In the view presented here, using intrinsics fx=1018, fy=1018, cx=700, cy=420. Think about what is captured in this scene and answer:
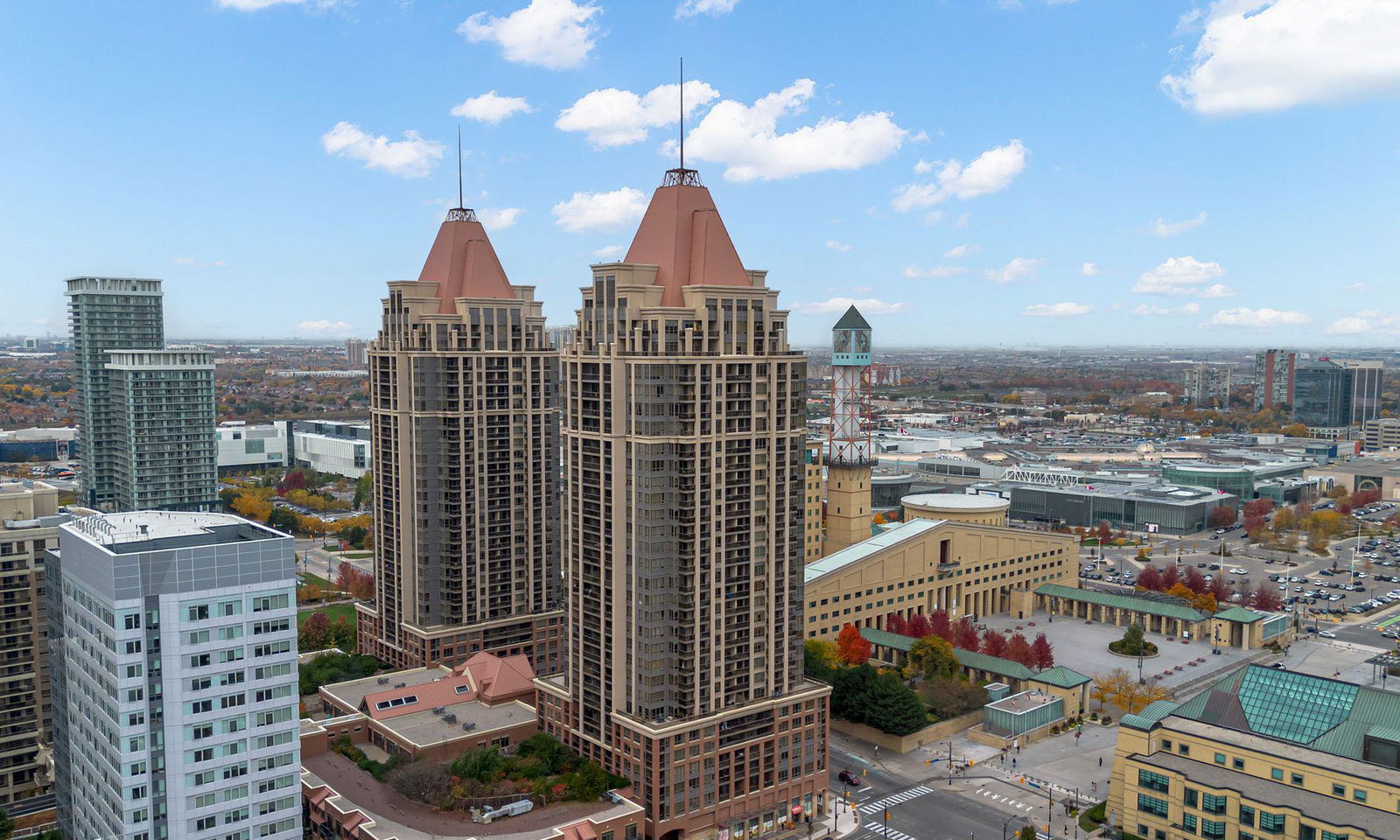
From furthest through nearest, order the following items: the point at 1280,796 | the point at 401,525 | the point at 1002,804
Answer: the point at 401,525
the point at 1002,804
the point at 1280,796

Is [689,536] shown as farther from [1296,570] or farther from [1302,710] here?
[1296,570]

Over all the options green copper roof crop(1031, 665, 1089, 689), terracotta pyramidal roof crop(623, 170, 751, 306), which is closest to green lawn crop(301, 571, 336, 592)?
terracotta pyramidal roof crop(623, 170, 751, 306)

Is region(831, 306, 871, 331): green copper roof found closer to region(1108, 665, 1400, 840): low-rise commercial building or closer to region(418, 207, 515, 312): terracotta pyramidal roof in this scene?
region(418, 207, 515, 312): terracotta pyramidal roof

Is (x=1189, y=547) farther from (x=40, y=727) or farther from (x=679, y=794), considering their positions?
(x=40, y=727)

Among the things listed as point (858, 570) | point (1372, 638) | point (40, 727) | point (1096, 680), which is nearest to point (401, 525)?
point (40, 727)

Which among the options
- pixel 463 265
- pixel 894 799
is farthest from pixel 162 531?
pixel 894 799

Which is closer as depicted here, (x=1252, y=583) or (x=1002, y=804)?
(x=1002, y=804)

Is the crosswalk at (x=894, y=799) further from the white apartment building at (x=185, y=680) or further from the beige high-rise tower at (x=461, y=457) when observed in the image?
the white apartment building at (x=185, y=680)
